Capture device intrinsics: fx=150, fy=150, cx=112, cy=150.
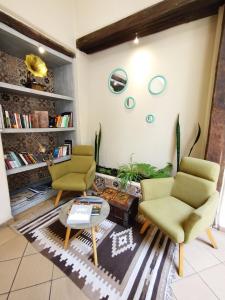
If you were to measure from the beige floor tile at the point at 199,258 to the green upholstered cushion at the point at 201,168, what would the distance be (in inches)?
29.3

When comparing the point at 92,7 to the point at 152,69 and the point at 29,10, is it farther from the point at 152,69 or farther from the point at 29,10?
the point at 152,69

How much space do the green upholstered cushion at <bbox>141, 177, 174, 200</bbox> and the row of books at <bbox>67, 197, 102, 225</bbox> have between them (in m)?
0.53

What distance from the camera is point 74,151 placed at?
2785 mm

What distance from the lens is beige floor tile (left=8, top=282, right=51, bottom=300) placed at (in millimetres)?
1152

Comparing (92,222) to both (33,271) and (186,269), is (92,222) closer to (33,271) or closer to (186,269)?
(33,271)

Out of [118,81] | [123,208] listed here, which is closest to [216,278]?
[123,208]

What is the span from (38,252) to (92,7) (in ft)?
11.5

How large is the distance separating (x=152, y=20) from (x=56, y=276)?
9.73ft

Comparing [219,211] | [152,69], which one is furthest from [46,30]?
[219,211]

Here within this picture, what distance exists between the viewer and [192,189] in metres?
1.65

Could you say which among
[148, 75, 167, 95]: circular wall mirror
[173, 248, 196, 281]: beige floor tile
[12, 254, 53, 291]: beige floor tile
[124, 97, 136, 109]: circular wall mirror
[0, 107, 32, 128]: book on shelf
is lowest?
[12, 254, 53, 291]: beige floor tile

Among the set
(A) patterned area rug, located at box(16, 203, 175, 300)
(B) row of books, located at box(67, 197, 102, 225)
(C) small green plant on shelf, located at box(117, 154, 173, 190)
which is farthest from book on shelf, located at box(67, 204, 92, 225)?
(C) small green plant on shelf, located at box(117, 154, 173, 190)

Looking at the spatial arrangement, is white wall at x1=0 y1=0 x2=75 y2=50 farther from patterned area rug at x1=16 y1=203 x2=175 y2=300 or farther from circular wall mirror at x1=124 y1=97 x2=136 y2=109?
patterned area rug at x1=16 y1=203 x2=175 y2=300

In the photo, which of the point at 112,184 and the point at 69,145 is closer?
the point at 112,184
